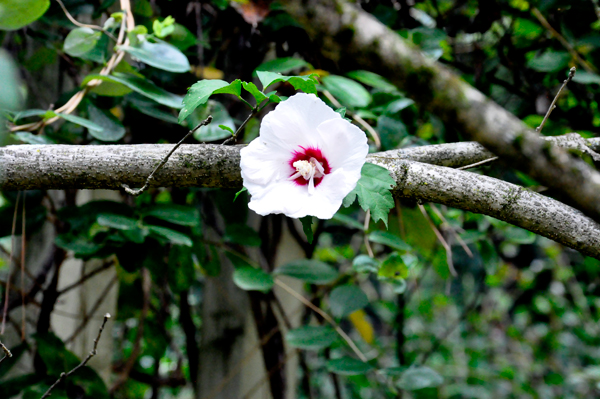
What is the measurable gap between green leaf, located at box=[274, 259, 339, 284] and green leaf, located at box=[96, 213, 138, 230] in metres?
0.26

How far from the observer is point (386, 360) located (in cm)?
187

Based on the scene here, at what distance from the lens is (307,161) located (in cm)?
44

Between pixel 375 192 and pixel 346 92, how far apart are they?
32 cm

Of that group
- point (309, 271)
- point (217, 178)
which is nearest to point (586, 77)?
point (309, 271)

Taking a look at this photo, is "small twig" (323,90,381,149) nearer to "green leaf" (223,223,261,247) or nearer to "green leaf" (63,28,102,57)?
"green leaf" (223,223,261,247)

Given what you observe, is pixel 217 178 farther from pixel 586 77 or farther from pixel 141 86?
pixel 586 77

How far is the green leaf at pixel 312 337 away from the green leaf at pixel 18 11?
583 millimetres

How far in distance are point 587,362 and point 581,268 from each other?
726 mm

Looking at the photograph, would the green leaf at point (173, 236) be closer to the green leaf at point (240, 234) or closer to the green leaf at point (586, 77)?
the green leaf at point (240, 234)

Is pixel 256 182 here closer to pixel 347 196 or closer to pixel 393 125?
pixel 347 196

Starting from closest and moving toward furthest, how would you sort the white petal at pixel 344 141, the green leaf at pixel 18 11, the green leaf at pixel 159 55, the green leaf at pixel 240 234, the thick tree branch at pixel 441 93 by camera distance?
the thick tree branch at pixel 441 93 < the white petal at pixel 344 141 < the green leaf at pixel 18 11 < the green leaf at pixel 159 55 < the green leaf at pixel 240 234

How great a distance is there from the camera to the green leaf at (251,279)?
0.69m

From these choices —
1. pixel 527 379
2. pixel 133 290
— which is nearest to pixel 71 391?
pixel 133 290

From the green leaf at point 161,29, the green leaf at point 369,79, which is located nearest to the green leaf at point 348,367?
the green leaf at point 369,79
